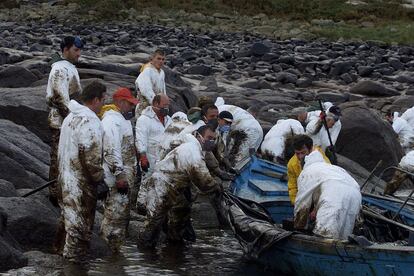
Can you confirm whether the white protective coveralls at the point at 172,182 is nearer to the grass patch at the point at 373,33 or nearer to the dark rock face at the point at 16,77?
the dark rock face at the point at 16,77

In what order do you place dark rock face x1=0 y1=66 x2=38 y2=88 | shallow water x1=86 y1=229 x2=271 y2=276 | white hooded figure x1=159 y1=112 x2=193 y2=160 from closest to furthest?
shallow water x1=86 y1=229 x2=271 y2=276 < white hooded figure x1=159 y1=112 x2=193 y2=160 < dark rock face x1=0 y1=66 x2=38 y2=88

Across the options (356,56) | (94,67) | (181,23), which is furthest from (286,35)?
(94,67)

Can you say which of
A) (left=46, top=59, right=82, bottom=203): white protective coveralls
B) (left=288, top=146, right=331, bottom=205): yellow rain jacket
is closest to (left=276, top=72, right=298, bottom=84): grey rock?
(left=46, top=59, right=82, bottom=203): white protective coveralls

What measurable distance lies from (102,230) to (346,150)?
980 centimetres

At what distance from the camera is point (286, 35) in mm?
50781

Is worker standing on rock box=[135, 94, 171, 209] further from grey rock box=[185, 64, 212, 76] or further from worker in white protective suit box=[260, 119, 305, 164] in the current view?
grey rock box=[185, 64, 212, 76]

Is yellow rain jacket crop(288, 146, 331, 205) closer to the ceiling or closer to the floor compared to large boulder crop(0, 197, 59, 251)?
closer to the ceiling

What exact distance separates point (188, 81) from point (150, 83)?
14.7m

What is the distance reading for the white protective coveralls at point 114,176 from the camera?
1135 cm

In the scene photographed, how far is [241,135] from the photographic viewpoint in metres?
16.7

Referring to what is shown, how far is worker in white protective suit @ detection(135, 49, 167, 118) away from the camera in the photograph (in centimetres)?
1552

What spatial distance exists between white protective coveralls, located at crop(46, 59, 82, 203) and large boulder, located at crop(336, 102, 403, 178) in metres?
8.83

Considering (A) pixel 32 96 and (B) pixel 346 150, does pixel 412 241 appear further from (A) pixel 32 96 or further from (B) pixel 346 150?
→ (B) pixel 346 150

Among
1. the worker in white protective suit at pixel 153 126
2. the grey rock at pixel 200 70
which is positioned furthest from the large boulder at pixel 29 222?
the grey rock at pixel 200 70
